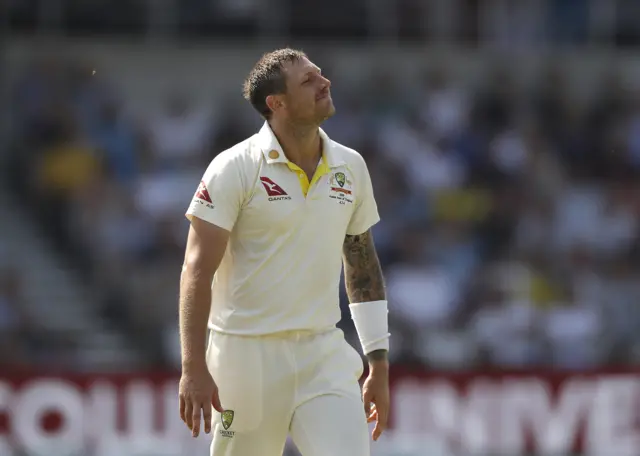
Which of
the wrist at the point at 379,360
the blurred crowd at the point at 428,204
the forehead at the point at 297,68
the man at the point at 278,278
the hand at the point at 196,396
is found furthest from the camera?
Answer: the blurred crowd at the point at 428,204

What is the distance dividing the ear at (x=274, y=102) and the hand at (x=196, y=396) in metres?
1.22

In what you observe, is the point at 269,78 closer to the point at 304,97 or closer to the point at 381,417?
the point at 304,97

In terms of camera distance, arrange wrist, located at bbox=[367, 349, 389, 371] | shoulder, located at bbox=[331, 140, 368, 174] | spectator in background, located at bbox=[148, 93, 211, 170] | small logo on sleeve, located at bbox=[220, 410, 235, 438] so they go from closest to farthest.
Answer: small logo on sleeve, located at bbox=[220, 410, 235, 438], shoulder, located at bbox=[331, 140, 368, 174], wrist, located at bbox=[367, 349, 389, 371], spectator in background, located at bbox=[148, 93, 211, 170]

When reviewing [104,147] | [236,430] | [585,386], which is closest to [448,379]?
[585,386]

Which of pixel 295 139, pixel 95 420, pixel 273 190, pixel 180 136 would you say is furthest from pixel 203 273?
pixel 180 136

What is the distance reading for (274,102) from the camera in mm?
5918

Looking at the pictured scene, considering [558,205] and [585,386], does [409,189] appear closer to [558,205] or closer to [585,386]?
[558,205]

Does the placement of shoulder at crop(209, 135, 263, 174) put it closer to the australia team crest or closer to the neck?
the neck

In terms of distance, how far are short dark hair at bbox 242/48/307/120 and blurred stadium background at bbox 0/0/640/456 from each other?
544cm

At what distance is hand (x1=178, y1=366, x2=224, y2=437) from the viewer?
214 inches

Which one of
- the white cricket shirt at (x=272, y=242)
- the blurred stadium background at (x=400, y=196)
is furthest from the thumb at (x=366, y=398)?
the blurred stadium background at (x=400, y=196)

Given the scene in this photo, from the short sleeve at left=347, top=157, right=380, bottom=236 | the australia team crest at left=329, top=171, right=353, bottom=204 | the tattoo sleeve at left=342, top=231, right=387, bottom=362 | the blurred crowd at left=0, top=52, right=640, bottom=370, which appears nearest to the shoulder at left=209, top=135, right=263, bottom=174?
the australia team crest at left=329, top=171, right=353, bottom=204

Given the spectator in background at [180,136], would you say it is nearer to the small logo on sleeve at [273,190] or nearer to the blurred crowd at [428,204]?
the blurred crowd at [428,204]

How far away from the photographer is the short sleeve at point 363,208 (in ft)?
20.0
